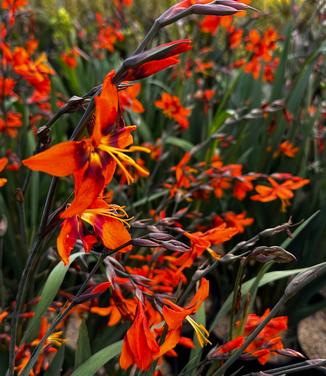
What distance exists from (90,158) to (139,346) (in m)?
0.25

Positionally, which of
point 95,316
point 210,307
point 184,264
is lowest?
point 210,307

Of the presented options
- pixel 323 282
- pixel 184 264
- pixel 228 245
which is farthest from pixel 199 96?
pixel 184 264

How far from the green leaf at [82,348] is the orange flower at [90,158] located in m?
0.48

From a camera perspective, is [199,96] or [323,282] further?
[199,96]

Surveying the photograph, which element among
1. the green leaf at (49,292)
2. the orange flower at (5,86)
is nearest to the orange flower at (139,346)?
the green leaf at (49,292)

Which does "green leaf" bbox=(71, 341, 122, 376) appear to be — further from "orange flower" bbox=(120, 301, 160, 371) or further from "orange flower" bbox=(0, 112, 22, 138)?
"orange flower" bbox=(0, 112, 22, 138)

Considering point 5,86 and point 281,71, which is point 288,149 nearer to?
point 281,71

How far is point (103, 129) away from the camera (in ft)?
2.21

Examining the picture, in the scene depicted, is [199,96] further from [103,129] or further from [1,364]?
[103,129]

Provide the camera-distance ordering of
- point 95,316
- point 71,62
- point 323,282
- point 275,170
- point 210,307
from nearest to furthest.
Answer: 1. point 95,316
2. point 323,282
3. point 210,307
4. point 275,170
5. point 71,62

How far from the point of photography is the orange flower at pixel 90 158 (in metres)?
0.62

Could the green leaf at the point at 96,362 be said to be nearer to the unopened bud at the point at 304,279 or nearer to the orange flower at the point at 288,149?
the unopened bud at the point at 304,279

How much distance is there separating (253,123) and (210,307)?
71 cm

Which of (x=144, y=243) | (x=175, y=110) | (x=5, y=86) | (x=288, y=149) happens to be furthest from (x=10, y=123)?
(x=144, y=243)
